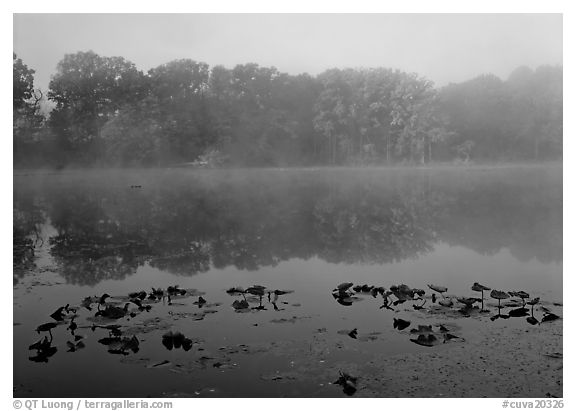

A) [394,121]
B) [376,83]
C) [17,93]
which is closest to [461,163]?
[394,121]

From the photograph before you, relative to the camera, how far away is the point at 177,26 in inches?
546

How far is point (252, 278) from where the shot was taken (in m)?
9.00

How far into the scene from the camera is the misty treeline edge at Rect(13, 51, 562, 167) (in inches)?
2050

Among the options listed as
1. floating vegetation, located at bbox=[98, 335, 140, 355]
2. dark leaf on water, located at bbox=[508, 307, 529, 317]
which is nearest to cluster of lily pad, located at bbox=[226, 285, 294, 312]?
floating vegetation, located at bbox=[98, 335, 140, 355]

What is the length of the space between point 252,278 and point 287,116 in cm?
5764

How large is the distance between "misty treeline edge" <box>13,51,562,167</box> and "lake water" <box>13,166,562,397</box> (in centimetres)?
3469

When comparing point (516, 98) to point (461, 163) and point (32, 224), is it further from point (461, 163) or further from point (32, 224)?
point (32, 224)

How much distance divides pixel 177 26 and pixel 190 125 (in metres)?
45.2

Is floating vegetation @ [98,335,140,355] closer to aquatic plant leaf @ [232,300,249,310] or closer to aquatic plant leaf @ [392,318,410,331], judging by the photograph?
aquatic plant leaf @ [232,300,249,310]

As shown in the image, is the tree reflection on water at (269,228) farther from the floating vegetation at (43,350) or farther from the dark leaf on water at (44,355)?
the dark leaf on water at (44,355)

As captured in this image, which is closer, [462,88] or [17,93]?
[17,93]

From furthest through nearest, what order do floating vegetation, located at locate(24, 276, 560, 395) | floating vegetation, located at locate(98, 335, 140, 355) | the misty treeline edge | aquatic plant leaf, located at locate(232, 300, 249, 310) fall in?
the misty treeline edge, aquatic plant leaf, located at locate(232, 300, 249, 310), floating vegetation, located at locate(98, 335, 140, 355), floating vegetation, located at locate(24, 276, 560, 395)

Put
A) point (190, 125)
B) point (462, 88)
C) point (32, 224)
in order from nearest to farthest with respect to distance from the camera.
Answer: point (32, 224), point (190, 125), point (462, 88)

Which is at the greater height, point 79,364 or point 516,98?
point 516,98
